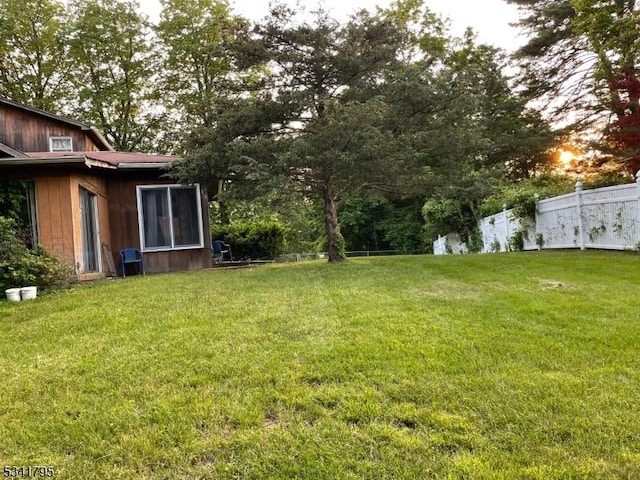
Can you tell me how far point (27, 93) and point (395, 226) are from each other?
21693mm

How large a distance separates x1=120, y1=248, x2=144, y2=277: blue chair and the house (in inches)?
5.1

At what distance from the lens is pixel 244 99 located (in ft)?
31.2

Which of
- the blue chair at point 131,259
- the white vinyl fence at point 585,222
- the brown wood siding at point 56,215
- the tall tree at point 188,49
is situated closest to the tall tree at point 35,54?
the tall tree at point 188,49

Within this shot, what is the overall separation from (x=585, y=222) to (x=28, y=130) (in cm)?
1421

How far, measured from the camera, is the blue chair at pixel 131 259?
984cm

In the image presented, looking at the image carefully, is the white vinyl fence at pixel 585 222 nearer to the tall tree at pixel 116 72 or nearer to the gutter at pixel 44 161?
the gutter at pixel 44 161

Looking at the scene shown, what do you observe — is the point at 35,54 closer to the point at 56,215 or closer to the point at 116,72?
the point at 116,72

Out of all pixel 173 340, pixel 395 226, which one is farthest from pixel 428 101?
pixel 395 226

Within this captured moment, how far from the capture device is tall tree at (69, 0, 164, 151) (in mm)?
21641

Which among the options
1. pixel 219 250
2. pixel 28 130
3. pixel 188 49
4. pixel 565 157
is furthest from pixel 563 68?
pixel 28 130

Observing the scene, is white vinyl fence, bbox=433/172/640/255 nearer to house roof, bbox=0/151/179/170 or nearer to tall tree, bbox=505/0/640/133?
tall tree, bbox=505/0/640/133

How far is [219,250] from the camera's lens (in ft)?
45.1

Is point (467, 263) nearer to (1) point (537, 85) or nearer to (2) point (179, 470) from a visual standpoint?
→ (2) point (179, 470)

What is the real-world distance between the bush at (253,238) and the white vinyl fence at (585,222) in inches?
291
